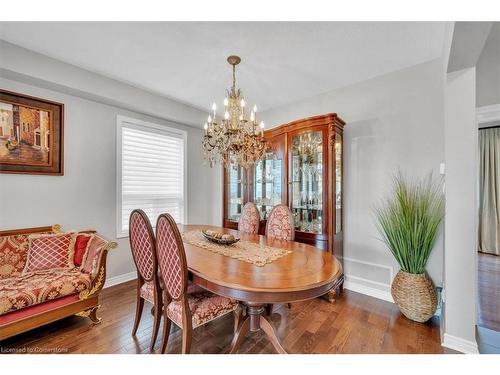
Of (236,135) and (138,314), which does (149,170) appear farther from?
(138,314)

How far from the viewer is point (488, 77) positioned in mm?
2246

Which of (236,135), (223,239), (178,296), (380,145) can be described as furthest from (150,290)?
→ (380,145)

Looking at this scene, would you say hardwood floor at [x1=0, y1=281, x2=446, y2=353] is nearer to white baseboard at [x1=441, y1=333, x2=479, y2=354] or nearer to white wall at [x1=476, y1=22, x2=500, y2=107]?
white baseboard at [x1=441, y1=333, x2=479, y2=354]

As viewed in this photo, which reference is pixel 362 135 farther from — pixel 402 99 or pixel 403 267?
pixel 403 267

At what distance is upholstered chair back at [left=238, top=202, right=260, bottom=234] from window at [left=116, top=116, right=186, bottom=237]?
1388mm

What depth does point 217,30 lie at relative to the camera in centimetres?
187

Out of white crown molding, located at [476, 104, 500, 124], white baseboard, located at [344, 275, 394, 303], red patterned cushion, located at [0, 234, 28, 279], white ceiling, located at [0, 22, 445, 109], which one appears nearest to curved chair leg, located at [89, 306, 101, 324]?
red patterned cushion, located at [0, 234, 28, 279]

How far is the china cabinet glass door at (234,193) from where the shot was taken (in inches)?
149

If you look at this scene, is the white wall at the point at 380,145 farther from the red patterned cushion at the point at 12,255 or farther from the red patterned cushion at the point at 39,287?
the red patterned cushion at the point at 12,255

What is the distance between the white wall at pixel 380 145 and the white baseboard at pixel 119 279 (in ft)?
9.54

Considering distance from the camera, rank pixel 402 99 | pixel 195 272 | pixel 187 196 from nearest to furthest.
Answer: pixel 195 272 → pixel 402 99 → pixel 187 196

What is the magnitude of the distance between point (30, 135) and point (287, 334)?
3227 mm
